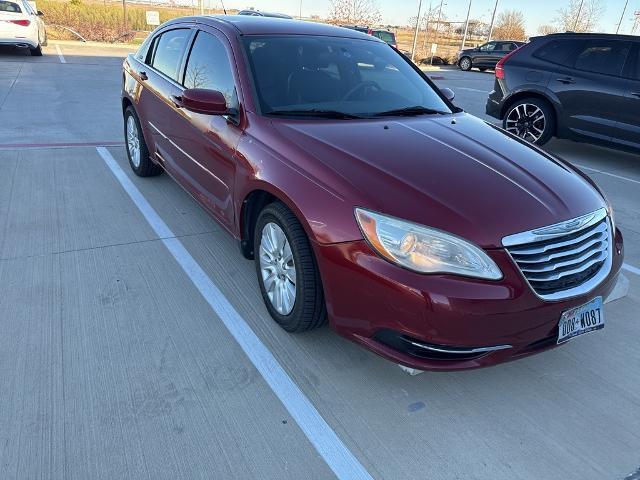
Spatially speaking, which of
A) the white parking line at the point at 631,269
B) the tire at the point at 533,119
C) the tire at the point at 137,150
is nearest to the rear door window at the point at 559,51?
the tire at the point at 533,119

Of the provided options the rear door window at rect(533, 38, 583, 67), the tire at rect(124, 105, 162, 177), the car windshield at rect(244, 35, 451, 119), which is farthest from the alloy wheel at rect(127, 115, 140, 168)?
the rear door window at rect(533, 38, 583, 67)

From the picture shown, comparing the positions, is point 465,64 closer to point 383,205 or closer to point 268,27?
point 268,27

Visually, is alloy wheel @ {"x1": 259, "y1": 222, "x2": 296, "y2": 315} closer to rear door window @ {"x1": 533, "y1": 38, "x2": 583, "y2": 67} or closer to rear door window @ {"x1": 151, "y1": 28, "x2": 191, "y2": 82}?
rear door window @ {"x1": 151, "y1": 28, "x2": 191, "y2": 82}

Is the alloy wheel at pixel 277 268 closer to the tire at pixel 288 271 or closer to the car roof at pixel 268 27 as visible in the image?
the tire at pixel 288 271

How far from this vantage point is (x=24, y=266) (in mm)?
3459

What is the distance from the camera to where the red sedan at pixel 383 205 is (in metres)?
2.13

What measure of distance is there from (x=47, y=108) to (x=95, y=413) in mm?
7970

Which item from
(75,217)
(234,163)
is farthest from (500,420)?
(75,217)

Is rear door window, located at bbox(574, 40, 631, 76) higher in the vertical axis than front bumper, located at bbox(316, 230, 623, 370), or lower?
higher

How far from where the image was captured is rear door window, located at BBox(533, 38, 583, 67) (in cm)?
706

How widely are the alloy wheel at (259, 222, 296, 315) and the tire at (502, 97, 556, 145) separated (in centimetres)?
545

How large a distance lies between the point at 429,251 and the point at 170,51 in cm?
334

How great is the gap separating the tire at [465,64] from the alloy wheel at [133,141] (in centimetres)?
2311

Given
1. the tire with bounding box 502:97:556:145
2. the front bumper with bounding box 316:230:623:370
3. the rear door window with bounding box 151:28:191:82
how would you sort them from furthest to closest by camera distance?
the tire with bounding box 502:97:556:145 → the rear door window with bounding box 151:28:191:82 → the front bumper with bounding box 316:230:623:370
